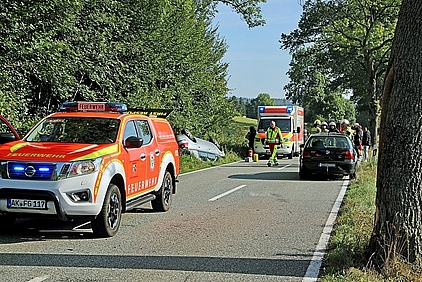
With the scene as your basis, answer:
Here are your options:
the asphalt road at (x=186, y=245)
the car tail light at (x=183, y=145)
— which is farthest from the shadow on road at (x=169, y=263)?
the car tail light at (x=183, y=145)

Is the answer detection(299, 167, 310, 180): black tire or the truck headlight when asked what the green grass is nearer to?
detection(299, 167, 310, 180): black tire

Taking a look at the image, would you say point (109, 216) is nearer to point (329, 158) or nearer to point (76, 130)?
point (76, 130)

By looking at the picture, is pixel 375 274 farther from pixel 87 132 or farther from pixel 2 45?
pixel 2 45

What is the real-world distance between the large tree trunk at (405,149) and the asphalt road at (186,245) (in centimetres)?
113

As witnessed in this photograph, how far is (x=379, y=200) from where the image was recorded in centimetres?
704

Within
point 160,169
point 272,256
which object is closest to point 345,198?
point 160,169

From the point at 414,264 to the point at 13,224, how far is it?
664cm

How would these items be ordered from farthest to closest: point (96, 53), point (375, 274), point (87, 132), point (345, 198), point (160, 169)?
point (96, 53) → point (345, 198) → point (160, 169) → point (87, 132) → point (375, 274)

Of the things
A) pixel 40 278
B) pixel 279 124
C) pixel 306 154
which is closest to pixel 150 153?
pixel 40 278

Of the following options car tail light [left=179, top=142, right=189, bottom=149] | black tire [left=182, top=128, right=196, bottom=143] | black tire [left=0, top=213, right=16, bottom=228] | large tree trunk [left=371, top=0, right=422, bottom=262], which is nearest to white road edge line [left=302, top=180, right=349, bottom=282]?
large tree trunk [left=371, top=0, right=422, bottom=262]

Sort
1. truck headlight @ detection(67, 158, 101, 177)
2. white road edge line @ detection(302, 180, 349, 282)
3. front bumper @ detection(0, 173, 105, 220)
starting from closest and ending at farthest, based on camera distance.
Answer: white road edge line @ detection(302, 180, 349, 282) < front bumper @ detection(0, 173, 105, 220) < truck headlight @ detection(67, 158, 101, 177)

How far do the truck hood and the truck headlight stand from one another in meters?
0.06

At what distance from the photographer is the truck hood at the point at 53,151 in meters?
8.75

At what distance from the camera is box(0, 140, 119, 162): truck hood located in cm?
875
